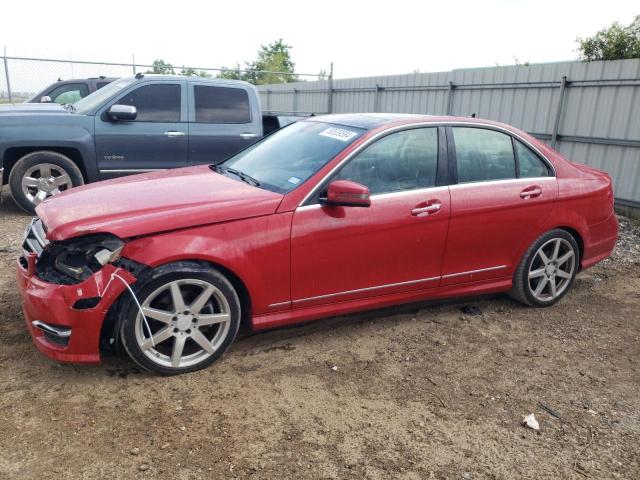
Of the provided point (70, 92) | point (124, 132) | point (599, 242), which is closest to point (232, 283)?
point (599, 242)

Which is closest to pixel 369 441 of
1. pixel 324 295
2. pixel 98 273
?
pixel 324 295

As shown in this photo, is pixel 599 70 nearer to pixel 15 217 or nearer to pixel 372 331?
pixel 372 331

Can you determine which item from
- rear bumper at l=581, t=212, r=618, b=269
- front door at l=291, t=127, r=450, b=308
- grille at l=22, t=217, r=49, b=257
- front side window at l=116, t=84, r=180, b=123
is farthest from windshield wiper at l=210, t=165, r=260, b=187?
front side window at l=116, t=84, r=180, b=123

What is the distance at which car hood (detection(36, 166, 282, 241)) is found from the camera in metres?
3.06

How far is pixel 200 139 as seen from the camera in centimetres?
743

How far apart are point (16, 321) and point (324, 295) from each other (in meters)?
2.23

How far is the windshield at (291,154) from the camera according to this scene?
3.72 meters

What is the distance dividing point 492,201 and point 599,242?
1441 mm

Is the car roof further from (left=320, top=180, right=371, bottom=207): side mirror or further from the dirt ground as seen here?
the dirt ground

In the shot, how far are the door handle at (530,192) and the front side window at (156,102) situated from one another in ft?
15.8

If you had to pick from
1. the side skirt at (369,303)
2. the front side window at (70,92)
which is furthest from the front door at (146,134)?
the side skirt at (369,303)

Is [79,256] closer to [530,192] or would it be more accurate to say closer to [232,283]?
[232,283]

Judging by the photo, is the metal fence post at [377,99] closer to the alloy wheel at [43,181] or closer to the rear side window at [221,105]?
the rear side window at [221,105]

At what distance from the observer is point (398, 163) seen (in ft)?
12.9
